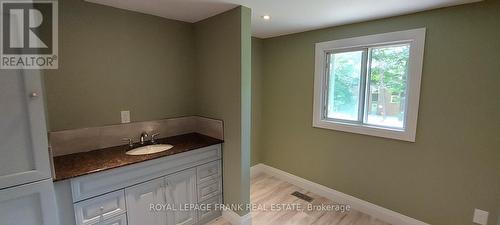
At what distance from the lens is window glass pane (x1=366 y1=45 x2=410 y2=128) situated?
222cm

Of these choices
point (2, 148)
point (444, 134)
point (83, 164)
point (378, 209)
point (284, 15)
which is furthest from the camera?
point (378, 209)

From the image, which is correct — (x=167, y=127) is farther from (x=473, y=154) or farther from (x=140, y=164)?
(x=473, y=154)

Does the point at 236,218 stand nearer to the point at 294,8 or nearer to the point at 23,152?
the point at 23,152

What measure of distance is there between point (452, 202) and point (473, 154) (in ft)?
1.57

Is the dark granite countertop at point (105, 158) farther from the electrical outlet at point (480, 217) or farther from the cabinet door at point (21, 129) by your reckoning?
the electrical outlet at point (480, 217)

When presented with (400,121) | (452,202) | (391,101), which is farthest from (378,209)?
(391,101)

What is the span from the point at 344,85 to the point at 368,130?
62cm

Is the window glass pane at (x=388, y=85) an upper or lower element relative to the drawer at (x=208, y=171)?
upper

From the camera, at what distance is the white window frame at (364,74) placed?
206 centimetres

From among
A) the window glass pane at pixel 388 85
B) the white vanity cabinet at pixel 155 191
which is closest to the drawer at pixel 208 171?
the white vanity cabinet at pixel 155 191

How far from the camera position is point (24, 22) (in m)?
1.15

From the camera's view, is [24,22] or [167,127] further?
[167,127]

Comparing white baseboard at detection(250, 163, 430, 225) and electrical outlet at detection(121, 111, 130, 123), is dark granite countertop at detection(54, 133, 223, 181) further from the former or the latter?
white baseboard at detection(250, 163, 430, 225)

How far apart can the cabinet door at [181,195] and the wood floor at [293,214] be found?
1.14ft
